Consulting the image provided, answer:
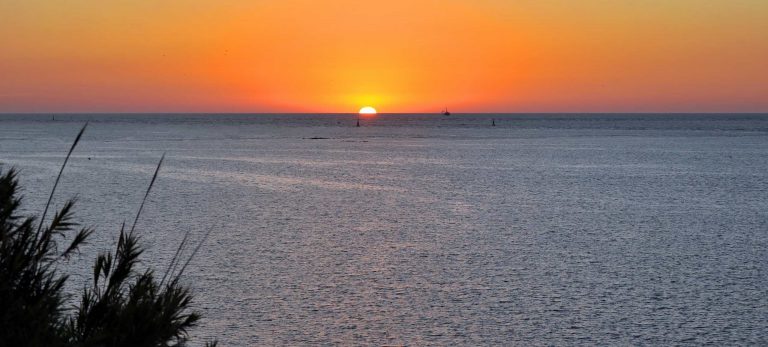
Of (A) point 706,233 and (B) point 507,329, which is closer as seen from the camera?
(B) point 507,329

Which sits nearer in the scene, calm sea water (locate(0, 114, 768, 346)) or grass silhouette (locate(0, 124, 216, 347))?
grass silhouette (locate(0, 124, 216, 347))

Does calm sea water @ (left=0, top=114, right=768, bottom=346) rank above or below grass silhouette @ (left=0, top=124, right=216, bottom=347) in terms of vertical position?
below

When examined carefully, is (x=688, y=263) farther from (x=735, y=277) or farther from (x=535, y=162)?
(x=535, y=162)

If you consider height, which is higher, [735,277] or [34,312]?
[34,312]

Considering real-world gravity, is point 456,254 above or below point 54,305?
below

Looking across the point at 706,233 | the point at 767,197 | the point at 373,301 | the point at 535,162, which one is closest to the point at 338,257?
the point at 373,301

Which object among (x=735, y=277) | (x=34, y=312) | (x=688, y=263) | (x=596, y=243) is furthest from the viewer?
(x=596, y=243)

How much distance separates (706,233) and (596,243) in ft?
10.6

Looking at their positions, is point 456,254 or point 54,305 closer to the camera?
point 54,305

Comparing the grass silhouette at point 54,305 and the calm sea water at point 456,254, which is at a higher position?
the grass silhouette at point 54,305

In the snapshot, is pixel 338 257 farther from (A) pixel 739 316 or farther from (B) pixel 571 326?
(A) pixel 739 316

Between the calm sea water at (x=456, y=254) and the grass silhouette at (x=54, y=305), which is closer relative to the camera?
the grass silhouette at (x=54, y=305)

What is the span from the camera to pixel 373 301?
1202cm

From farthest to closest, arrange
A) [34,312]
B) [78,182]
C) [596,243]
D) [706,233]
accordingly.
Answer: [78,182] → [706,233] → [596,243] → [34,312]
